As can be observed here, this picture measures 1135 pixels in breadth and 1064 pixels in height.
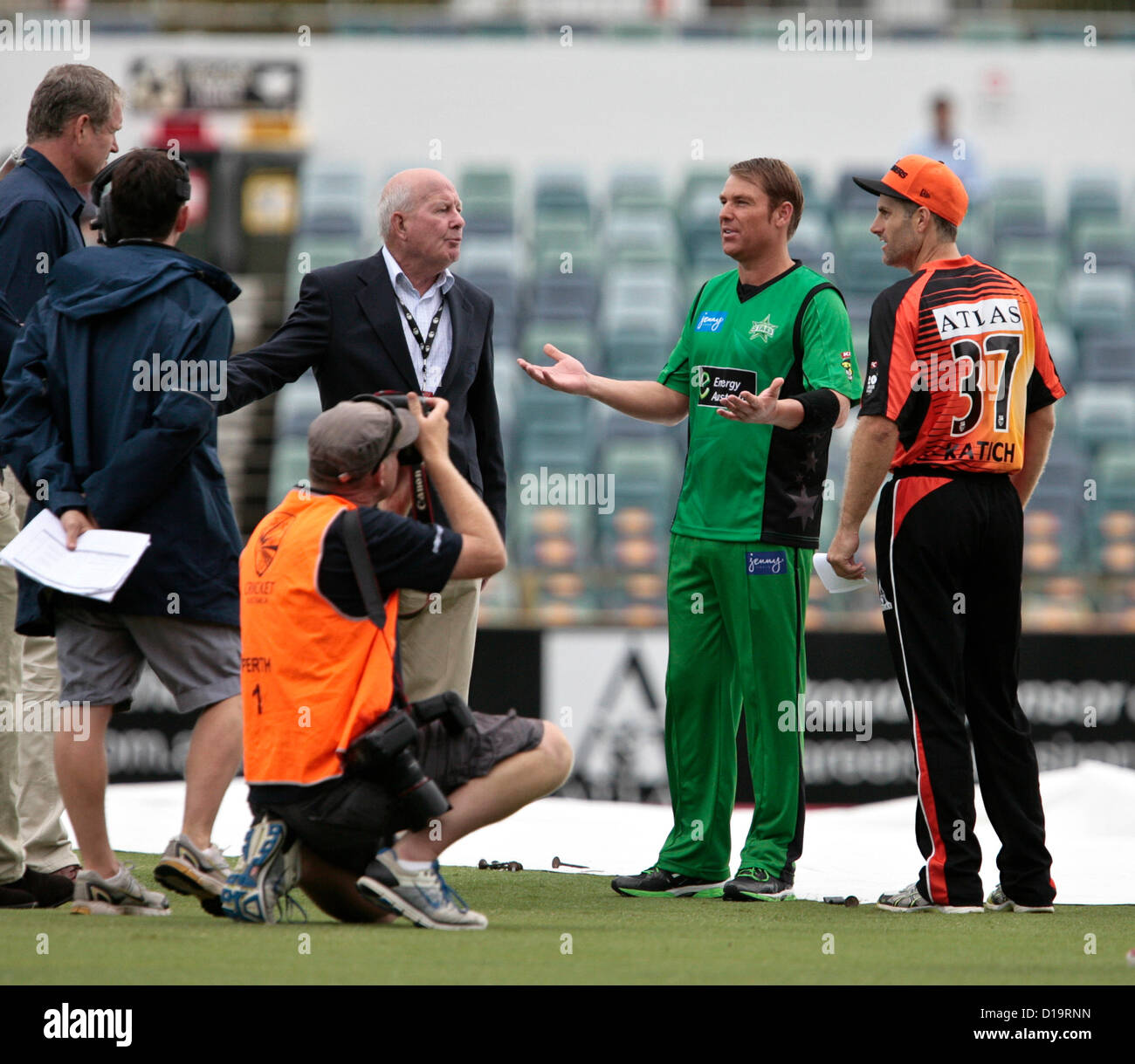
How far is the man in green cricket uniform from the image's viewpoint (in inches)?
202

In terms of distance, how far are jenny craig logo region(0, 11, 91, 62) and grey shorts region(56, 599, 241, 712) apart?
9.55m

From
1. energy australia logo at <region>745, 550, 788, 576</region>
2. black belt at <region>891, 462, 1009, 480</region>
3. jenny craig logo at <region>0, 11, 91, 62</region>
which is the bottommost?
energy australia logo at <region>745, 550, 788, 576</region>

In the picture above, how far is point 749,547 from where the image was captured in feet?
16.9

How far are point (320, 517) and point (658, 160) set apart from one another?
9910mm

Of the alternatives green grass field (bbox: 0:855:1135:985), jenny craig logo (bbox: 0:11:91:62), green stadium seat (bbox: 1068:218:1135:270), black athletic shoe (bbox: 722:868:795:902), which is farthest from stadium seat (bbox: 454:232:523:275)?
green grass field (bbox: 0:855:1135:985)

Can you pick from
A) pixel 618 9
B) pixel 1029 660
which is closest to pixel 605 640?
pixel 1029 660

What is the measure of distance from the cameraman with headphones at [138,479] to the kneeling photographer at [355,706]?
269mm

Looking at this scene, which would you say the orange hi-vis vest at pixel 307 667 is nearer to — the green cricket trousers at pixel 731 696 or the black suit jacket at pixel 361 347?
the black suit jacket at pixel 361 347

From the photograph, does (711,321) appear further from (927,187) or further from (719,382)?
(927,187)

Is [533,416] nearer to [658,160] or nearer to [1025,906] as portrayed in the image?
[658,160]

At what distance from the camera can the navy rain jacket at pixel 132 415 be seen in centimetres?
400

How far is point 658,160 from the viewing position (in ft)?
43.1
